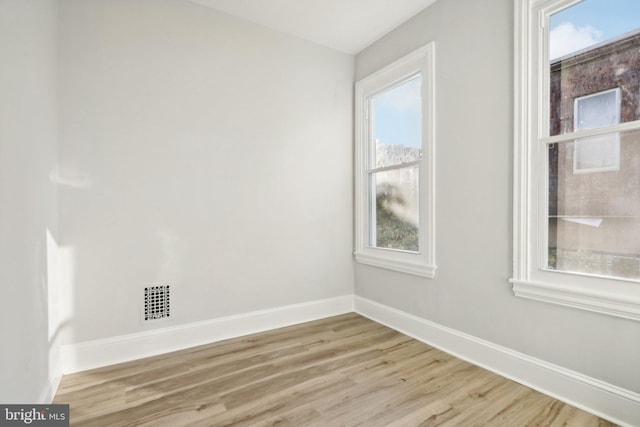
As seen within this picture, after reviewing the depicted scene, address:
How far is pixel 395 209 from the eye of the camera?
2.99 m

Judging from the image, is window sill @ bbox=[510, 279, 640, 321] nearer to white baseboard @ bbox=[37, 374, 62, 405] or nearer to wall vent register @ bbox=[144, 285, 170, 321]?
wall vent register @ bbox=[144, 285, 170, 321]

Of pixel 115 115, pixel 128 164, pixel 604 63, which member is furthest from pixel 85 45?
pixel 604 63

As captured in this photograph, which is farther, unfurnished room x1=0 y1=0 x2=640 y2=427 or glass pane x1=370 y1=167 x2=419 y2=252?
glass pane x1=370 y1=167 x2=419 y2=252

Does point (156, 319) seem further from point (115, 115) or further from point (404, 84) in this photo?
point (404, 84)

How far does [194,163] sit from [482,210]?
215cm

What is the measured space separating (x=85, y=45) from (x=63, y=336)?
76.0 inches

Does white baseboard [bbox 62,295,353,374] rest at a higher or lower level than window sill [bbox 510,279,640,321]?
lower

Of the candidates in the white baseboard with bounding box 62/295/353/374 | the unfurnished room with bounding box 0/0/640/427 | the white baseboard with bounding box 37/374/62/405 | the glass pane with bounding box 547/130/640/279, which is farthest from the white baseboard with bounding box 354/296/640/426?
the white baseboard with bounding box 37/374/62/405

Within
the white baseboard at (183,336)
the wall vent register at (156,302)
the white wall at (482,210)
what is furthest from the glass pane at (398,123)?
the wall vent register at (156,302)

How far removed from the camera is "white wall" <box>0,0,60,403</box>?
116 cm

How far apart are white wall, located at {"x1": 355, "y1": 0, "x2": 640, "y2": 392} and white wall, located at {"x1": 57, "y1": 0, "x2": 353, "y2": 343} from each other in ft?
3.52

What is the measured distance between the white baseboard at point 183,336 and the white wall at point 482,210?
104 cm

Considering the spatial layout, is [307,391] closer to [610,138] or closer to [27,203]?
[27,203]

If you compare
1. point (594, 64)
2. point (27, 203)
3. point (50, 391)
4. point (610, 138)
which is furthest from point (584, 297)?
point (50, 391)
